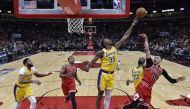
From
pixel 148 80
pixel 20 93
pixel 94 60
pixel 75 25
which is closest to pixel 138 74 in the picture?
pixel 94 60

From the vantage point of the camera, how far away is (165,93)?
12.3m

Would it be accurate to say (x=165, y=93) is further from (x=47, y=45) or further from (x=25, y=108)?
(x=47, y=45)

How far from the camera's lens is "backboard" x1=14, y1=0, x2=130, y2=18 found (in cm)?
1235

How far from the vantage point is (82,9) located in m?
13.1

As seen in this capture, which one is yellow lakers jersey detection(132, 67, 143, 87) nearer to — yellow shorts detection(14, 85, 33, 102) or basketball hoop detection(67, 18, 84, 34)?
yellow shorts detection(14, 85, 33, 102)

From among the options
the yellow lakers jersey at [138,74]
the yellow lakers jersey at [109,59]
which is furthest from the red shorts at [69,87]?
the yellow lakers jersey at [138,74]

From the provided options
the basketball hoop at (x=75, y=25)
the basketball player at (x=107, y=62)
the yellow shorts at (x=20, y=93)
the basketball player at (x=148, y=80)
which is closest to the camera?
the basketball player at (x=148, y=80)

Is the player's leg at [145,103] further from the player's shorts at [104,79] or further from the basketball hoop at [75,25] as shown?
the basketball hoop at [75,25]

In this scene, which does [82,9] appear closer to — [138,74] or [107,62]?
[138,74]

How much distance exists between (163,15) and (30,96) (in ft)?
142

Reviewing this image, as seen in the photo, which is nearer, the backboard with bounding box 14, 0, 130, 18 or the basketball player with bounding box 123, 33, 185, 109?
the basketball player with bounding box 123, 33, 185, 109

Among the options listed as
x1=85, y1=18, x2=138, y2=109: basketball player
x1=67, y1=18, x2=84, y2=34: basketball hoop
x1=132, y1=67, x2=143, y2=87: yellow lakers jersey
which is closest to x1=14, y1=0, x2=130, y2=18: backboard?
x1=132, y1=67, x2=143, y2=87: yellow lakers jersey

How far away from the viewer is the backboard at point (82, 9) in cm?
1235

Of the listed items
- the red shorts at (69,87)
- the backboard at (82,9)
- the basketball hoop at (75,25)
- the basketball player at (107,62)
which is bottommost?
the red shorts at (69,87)
